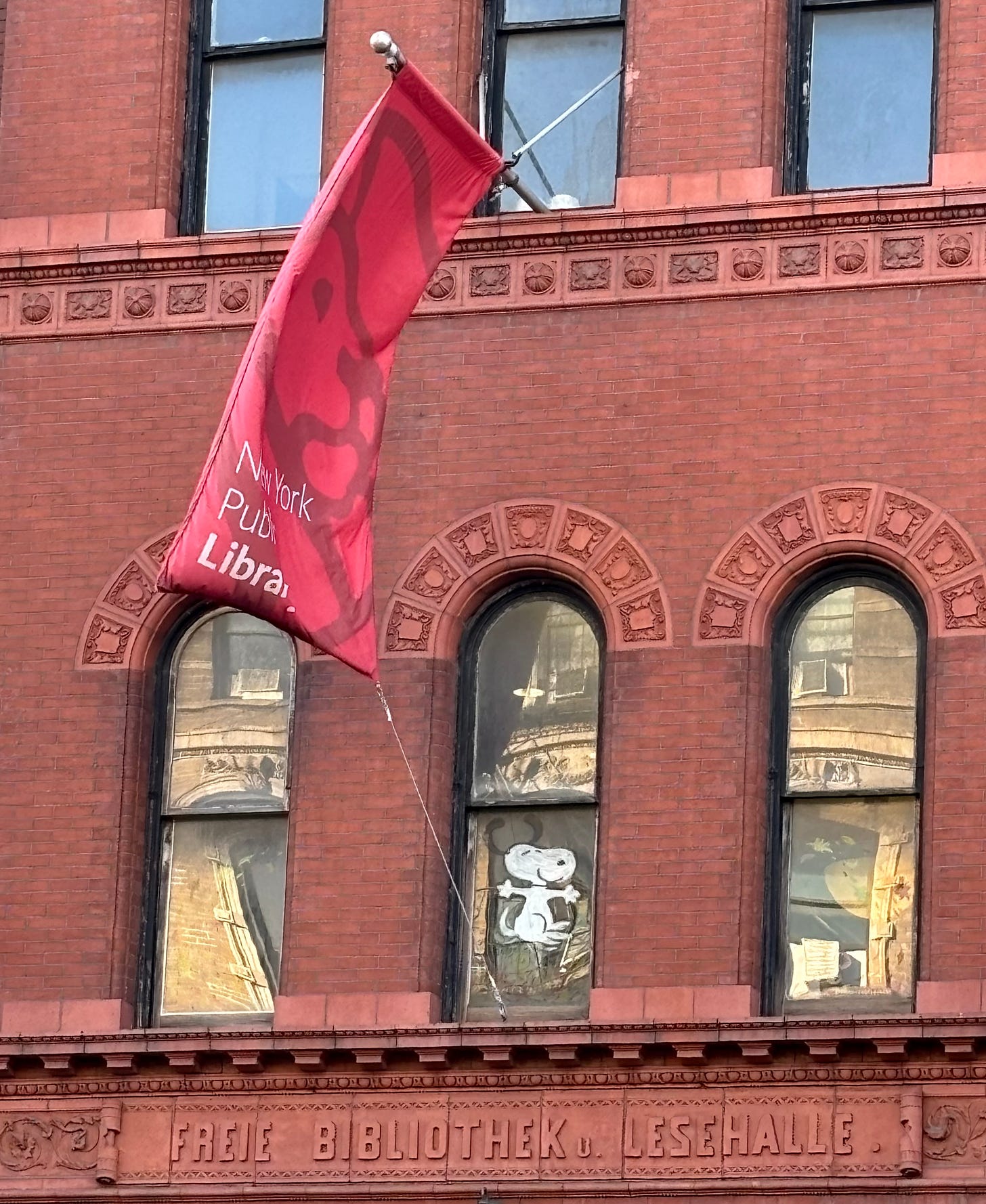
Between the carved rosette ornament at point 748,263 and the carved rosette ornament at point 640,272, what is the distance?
483 mm

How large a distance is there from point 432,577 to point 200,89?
147 inches

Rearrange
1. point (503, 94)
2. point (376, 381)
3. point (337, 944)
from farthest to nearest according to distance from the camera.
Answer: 1. point (503, 94)
2. point (337, 944)
3. point (376, 381)

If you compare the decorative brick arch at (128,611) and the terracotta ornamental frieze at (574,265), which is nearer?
the terracotta ornamental frieze at (574,265)

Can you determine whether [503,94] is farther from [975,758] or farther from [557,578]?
[975,758]

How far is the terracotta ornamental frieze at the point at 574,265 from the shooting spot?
20422 millimetres

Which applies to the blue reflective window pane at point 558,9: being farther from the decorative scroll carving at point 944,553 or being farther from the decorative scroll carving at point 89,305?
the decorative scroll carving at point 944,553

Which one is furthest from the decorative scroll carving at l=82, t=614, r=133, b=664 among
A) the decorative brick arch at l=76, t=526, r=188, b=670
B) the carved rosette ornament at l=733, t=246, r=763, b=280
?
the carved rosette ornament at l=733, t=246, r=763, b=280

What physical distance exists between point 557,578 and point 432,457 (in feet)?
3.43

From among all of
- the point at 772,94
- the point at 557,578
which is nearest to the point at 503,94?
the point at 772,94

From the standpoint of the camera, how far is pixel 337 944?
20266 millimetres

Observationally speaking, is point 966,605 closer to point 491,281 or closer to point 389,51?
point 491,281

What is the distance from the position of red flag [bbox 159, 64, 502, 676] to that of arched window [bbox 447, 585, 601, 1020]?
2.05 meters

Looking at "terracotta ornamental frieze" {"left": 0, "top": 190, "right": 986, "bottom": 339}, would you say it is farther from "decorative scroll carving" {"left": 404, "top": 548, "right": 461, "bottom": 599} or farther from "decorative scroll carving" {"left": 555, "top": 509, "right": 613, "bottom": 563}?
"decorative scroll carving" {"left": 404, "top": 548, "right": 461, "bottom": 599}

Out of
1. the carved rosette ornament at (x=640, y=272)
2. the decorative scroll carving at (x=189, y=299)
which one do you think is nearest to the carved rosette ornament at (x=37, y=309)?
the decorative scroll carving at (x=189, y=299)
